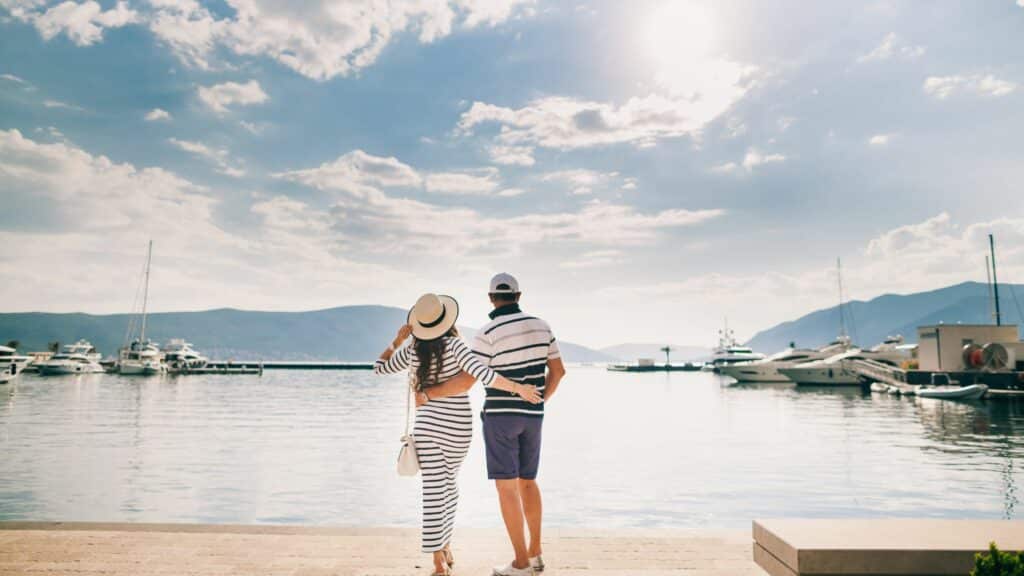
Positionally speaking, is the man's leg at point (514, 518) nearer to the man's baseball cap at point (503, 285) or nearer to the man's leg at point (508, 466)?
the man's leg at point (508, 466)

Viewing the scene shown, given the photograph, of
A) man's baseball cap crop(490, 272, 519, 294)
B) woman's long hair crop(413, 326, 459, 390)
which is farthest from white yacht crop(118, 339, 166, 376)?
man's baseball cap crop(490, 272, 519, 294)

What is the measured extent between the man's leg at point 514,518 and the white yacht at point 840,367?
276 ft

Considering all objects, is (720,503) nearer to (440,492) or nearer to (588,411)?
(440,492)

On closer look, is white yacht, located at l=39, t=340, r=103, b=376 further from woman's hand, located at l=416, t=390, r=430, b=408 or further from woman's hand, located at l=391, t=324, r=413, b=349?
woman's hand, located at l=416, t=390, r=430, b=408

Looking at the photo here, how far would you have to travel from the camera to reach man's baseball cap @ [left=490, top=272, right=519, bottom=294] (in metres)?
5.64

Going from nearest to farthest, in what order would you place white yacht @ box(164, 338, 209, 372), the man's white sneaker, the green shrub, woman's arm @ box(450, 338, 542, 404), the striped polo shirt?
1. the green shrub
2. woman's arm @ box(450, 338, 542, 404)
3. the man's white sneaker
4. the striped polo shirt
5. white yacht @ box(164, 338, 209, 372)

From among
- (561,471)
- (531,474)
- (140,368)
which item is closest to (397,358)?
(531,474)

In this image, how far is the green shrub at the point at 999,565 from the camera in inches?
131

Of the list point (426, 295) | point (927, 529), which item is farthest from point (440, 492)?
point (927, 529)

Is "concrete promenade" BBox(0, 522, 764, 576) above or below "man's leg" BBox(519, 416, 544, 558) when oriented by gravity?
below

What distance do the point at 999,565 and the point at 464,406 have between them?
350 cm

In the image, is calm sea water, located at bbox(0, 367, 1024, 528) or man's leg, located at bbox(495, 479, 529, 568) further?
calm sea water, located at bbox(0, 367, 1024, 528)

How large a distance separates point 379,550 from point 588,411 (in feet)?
142

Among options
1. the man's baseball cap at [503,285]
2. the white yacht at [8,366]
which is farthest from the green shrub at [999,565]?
the white yacht at [8,366]
